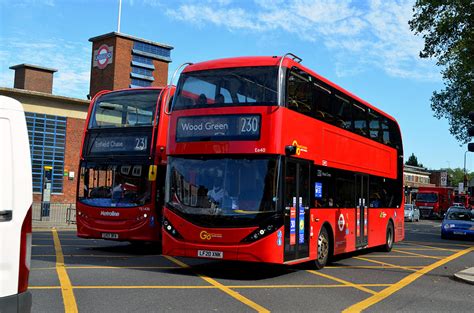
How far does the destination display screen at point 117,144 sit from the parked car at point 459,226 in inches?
659

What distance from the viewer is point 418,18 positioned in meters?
29.4

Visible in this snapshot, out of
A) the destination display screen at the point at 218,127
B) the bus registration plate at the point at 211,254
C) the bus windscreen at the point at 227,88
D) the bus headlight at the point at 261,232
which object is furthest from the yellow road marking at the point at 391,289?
the bus windscreen at the point at 227,88

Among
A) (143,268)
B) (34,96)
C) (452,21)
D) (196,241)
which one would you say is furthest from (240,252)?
(34,96)

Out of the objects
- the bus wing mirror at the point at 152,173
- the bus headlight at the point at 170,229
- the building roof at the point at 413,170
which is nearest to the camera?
the bus headlight at the point at 170,229

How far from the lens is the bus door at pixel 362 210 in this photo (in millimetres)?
14188

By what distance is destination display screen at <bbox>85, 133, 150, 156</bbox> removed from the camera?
13500 millimetres

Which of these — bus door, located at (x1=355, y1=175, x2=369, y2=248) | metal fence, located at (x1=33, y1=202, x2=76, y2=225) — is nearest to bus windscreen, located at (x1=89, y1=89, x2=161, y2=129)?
bus door, located at (x1=355, y1=175, x2=369, y2=248)

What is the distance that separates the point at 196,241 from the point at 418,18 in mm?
23836

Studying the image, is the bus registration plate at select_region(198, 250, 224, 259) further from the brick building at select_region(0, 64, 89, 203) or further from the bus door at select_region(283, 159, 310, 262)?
the brick building at select_region(0, 64, 89, 203)

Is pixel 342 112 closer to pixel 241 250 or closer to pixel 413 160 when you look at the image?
pixel 241 250

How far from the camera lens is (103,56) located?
68.8m

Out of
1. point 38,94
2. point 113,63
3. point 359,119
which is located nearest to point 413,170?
point 113,63

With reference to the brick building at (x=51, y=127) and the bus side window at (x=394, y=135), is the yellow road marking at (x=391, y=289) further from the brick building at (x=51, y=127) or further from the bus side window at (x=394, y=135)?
the brick building at (x=51, y=127)

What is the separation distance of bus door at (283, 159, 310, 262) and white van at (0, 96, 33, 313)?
20.2 feet
